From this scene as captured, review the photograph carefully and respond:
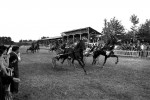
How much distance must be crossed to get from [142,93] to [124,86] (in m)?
1.06

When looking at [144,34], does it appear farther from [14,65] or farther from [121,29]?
[14,65]

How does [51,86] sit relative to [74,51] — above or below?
below

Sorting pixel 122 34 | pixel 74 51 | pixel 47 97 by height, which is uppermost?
pixel 122 34

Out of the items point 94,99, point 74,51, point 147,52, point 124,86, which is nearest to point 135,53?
point 147,52

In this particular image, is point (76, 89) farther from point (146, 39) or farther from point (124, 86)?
point (146, 39)

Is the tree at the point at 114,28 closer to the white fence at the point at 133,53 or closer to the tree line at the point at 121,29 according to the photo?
the tree line at the point at 121,29

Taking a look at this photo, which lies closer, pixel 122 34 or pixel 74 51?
pixel 74 51

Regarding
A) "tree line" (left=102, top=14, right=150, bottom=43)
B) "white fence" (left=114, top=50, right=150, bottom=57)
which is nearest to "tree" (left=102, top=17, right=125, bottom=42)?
"tree line" (left=102, top=14, right=150, bottom=43)

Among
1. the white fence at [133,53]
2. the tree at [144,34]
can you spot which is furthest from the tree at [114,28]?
the white fence at [133,53]

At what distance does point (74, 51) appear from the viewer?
11.3 meters

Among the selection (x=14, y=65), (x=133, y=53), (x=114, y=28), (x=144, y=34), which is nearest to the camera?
(x=14, y=65)

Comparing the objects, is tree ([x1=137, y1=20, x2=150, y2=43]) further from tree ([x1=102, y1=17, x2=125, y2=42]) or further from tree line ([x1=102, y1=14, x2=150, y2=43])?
tree ([x1=102, y1=17, x2=125, y2=42])

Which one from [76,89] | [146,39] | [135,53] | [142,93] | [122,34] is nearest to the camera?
[142,93]

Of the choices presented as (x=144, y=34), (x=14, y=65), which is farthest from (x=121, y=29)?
(x=14, y=65)
